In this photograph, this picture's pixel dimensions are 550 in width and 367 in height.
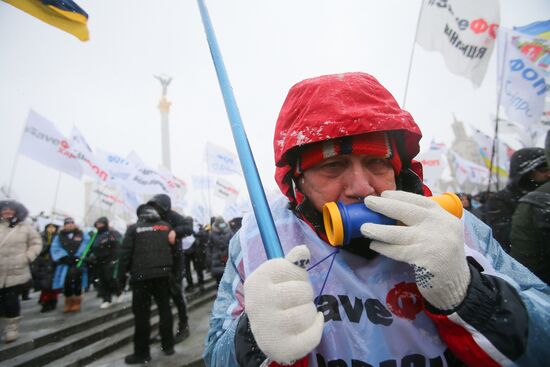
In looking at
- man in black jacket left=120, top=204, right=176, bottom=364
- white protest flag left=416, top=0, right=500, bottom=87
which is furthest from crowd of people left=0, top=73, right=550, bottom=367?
white protest flag left=416, top=0, right=500, bottom=87

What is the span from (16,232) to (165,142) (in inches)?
760

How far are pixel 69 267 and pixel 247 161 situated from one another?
714 centimetres

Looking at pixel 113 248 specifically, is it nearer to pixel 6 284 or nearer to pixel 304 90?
pixel 6 284

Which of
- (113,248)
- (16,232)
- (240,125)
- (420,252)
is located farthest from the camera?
(113,248)

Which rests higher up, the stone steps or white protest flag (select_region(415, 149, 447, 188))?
white protest flag (select_region(415, 149, 447, 188))

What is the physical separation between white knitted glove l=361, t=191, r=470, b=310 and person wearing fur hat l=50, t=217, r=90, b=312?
23.9ft

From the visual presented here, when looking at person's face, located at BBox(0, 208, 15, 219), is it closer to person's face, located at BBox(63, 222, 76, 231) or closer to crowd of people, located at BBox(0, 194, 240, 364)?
crowd of people, located at BBox(0, 194, 240, 364)

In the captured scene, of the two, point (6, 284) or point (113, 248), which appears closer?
point (6, 284)

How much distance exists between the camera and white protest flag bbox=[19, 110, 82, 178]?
248 inches

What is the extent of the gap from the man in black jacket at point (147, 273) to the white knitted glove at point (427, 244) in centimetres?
389

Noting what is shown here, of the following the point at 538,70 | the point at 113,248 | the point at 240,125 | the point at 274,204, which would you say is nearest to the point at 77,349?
the point at 113,248

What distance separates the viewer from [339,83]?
52.8 inches

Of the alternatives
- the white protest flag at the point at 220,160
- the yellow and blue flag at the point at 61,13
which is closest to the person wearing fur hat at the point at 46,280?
the white protest flag at the point at 220,160

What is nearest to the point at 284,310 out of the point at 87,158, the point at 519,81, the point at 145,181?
the point at 519,81
